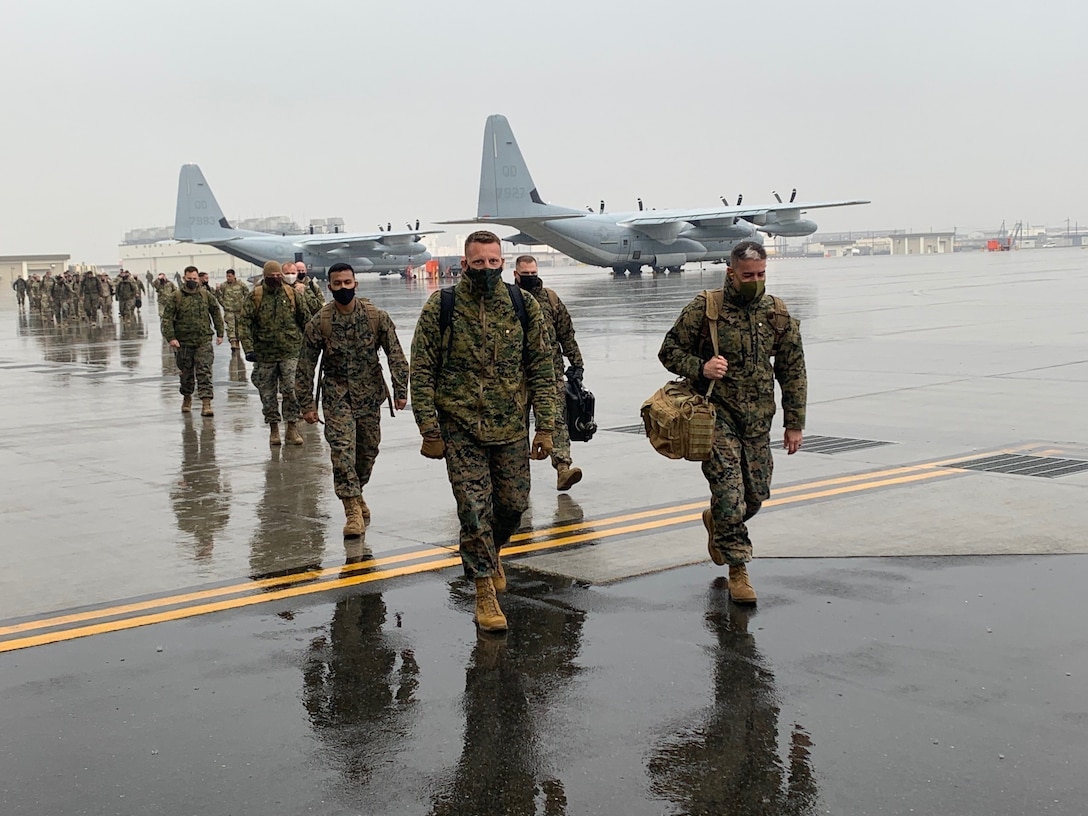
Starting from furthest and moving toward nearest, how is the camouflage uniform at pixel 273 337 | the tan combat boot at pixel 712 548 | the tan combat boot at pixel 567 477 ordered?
the camouflage uniform at pixel 273 337, the tan combat boot at pixel 567 477, the tan combat boot at pixel 712 548


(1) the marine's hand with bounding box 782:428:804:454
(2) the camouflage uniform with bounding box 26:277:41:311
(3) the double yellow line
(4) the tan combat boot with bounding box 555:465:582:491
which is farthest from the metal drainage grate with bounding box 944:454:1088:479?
(2) the camouflage uniform with bounding box 26:277:41:311

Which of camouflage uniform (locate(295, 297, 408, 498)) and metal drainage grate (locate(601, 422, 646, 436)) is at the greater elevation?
camouflage uniform (locate(295, 297, 408, 498))

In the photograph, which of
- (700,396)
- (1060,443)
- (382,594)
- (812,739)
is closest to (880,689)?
(812,739)

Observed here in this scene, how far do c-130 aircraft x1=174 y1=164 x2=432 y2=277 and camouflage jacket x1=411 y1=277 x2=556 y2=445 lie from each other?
200ft

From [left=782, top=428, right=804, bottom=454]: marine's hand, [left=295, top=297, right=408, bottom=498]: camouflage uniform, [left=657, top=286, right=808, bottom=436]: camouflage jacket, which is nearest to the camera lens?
[left=657, top=286, right=808, bottom=436]: camouflage jacket

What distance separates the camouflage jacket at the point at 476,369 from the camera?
658cm

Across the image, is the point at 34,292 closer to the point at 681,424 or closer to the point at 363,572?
the point at 363,572

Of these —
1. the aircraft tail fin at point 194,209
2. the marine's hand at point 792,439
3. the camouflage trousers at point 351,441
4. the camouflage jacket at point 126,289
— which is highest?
the aircraft tail fin at point 194,209

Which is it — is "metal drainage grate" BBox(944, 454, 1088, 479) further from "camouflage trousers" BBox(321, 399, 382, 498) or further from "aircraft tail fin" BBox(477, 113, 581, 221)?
"aircraft tail fin" BBox(477, 113, 581, 221)

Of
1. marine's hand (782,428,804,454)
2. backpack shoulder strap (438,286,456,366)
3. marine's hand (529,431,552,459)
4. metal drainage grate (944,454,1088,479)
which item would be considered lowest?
metal drainage grate (944,454,1088,479)

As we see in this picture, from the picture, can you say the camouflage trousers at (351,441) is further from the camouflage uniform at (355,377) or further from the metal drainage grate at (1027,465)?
the metal drainage grate at (1027,465)

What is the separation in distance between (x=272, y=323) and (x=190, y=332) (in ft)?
9.33

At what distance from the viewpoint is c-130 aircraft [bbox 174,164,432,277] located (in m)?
67.0

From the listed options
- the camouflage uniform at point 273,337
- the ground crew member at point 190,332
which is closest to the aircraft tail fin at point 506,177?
the ground crew member at point 190,332
